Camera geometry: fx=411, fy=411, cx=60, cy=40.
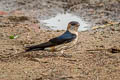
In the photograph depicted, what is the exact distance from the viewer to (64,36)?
680 cm

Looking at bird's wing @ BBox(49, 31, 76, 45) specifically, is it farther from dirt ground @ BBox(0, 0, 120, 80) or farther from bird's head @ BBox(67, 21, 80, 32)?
dirt ground @ BBox(0, 0, 120, 80)

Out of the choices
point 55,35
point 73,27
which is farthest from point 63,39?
point 55,35

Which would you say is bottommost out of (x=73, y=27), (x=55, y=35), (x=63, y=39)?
(x=55, y=35)

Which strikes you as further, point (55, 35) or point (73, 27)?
point (55, 35)

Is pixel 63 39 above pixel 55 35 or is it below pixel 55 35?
above

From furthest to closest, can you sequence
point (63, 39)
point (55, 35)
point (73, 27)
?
point (55, 35) → point (73, 27) → point (63, 39)

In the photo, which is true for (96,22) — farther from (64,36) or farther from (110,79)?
(110,79)

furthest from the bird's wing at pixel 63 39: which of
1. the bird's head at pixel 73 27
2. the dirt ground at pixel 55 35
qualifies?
the dirt ground at pixel 55 35

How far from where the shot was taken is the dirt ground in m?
6.05

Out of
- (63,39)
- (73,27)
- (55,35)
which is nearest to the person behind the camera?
(63,39)

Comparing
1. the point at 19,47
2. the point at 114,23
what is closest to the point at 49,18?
the point at 114,23

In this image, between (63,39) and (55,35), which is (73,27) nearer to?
(63,39)

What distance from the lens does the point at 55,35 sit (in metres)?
8.55

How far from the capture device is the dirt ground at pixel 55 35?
605cm
